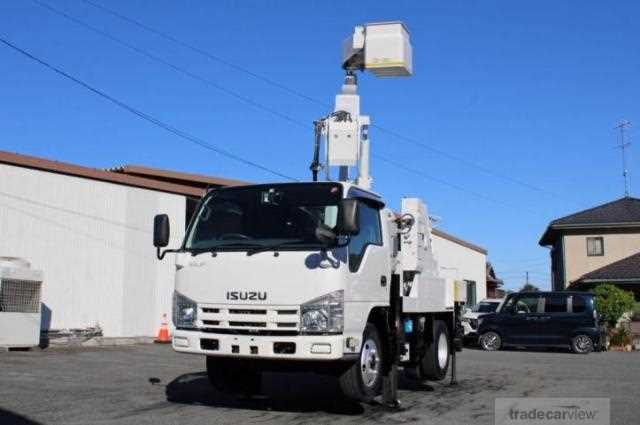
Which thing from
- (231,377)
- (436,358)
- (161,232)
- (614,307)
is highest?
(161,232)

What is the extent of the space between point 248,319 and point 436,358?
15.6 feet

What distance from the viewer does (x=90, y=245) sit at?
63.4 feet

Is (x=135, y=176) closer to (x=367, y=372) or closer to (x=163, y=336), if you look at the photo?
(x=163, y=336)

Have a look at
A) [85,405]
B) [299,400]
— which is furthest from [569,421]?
[85,405]

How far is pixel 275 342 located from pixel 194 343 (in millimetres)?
1000

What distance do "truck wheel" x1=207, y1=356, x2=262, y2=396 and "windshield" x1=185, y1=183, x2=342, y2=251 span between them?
1.70m

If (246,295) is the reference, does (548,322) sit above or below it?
below

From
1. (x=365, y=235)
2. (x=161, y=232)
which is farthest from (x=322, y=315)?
(x=161, y=232)

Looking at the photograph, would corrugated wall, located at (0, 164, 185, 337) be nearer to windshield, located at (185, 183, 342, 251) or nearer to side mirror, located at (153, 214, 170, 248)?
side mirror, located at (153, 214, 170, 248)

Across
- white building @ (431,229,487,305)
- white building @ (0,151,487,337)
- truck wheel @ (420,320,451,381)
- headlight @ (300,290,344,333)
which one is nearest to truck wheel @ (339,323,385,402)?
headlight @ (300,290,344,333)

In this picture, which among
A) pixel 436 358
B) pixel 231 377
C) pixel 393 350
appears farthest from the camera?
pixel 436 358

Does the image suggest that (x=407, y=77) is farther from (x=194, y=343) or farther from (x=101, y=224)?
(x=101, y=224)

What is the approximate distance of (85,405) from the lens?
8.83 metres

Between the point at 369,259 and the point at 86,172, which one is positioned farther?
the point at 86,172
